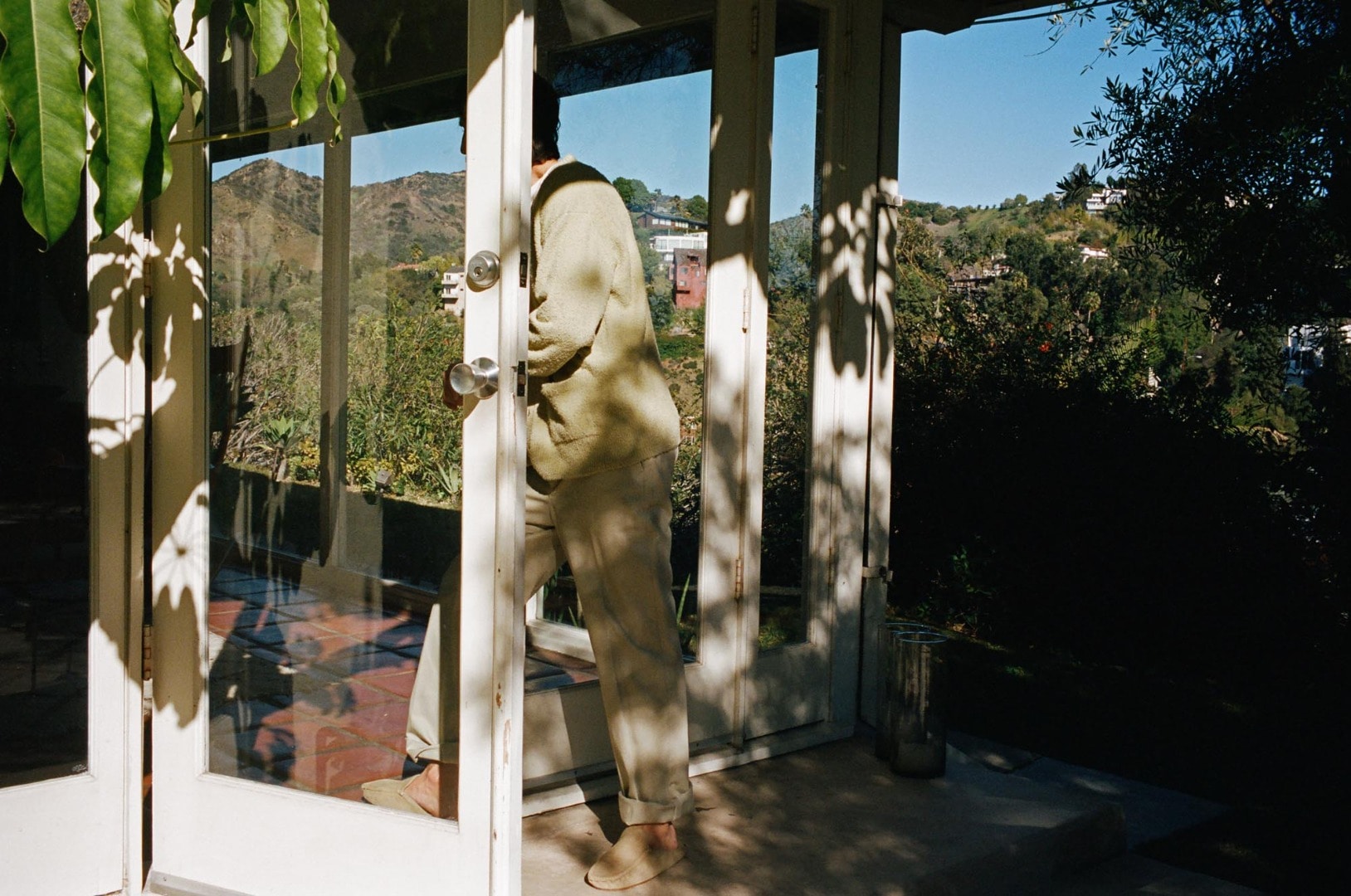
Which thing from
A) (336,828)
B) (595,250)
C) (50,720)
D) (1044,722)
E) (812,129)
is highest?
(812,129)

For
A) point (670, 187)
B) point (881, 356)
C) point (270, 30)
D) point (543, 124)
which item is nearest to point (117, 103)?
point (270, 30)

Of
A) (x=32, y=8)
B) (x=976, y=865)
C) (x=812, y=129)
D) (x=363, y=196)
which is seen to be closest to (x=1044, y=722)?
(x=976, y=865)

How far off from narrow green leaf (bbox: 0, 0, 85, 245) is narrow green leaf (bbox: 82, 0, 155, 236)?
37 mm

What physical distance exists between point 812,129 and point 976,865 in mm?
2310

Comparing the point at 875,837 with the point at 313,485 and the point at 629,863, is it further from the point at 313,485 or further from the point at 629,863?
the point at 313,485

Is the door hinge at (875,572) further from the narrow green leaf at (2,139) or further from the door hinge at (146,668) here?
the narrow green leaf at (2,139)

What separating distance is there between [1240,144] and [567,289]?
3420mm

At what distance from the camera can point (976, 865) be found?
3357 mm

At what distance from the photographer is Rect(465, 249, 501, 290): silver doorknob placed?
105 inches

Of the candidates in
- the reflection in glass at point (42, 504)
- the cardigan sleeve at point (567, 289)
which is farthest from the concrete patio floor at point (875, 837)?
the cardigan sleeve at point (567, 289)

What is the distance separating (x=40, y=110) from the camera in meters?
1.57

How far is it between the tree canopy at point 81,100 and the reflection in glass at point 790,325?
2.62 m

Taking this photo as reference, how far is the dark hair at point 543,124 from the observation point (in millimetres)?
3174

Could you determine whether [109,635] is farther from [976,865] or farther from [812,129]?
[812,129]
